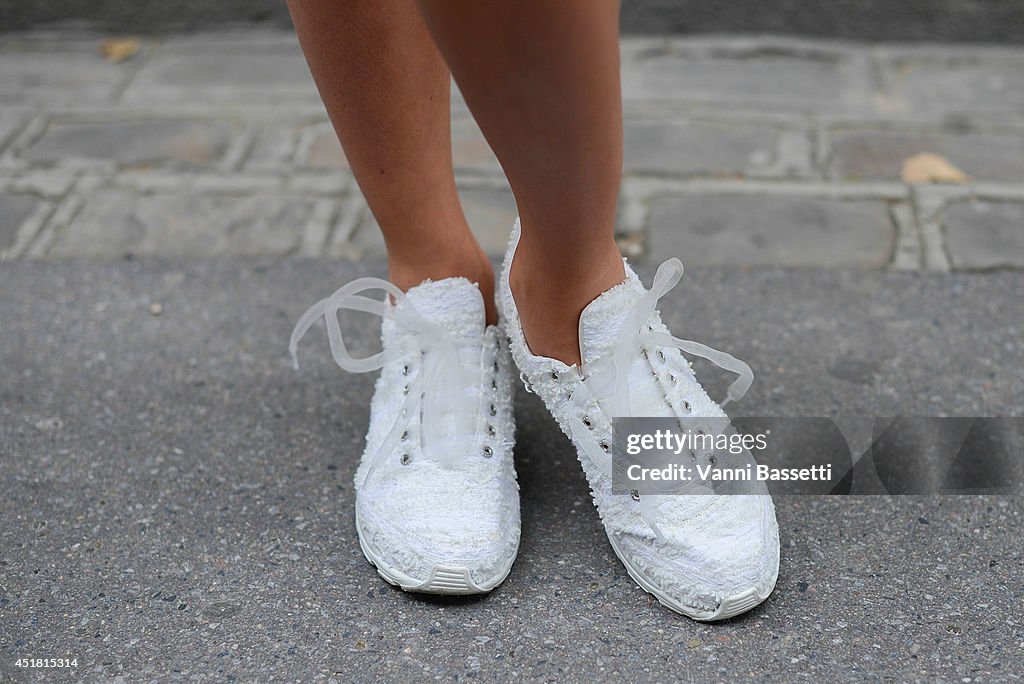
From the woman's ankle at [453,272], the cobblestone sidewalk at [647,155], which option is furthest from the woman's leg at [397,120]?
the cobblestone sidewalk at [647,155]

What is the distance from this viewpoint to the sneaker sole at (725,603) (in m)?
0.90

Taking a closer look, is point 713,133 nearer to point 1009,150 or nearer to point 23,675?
point 1009,150

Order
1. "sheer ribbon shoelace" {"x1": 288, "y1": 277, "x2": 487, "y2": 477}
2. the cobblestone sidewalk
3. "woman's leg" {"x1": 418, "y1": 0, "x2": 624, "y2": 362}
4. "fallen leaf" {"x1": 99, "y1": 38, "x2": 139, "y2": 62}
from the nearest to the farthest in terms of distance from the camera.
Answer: "woman's leg" {"x1": 418, "y1": 0, "x2": 624, "y2": 362}, "sheer ribbon shoelace" {"x1": 288, "y1": 277, "x2": 487, "y2": 477}, the cobblestone sidewalk, "fallen leaf" {"x1": 99, "y1": 38, "x2": 139, "y2": 62}

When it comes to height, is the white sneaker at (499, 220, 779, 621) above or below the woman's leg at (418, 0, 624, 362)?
below

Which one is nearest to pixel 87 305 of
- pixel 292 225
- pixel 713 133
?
pixel 292 225

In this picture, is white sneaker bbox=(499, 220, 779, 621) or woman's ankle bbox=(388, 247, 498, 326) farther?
woman's ankle bbox=(388, 247, 498, 326)

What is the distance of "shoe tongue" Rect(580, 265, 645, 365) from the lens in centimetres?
94

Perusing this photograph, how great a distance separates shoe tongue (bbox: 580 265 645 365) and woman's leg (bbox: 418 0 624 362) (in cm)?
3

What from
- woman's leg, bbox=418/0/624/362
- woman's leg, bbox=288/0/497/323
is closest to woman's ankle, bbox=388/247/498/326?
woman's leg, bbox=288/0/497/323

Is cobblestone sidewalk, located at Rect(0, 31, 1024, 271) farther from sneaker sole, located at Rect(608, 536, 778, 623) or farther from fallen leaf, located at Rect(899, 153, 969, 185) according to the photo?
sneaker sole, located at Rect(608, 536, 778, 623)

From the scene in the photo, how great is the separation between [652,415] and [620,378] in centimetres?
5

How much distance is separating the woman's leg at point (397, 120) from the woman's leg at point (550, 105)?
0.15m

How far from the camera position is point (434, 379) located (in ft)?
3.35

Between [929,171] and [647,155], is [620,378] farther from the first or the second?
[929,171]
